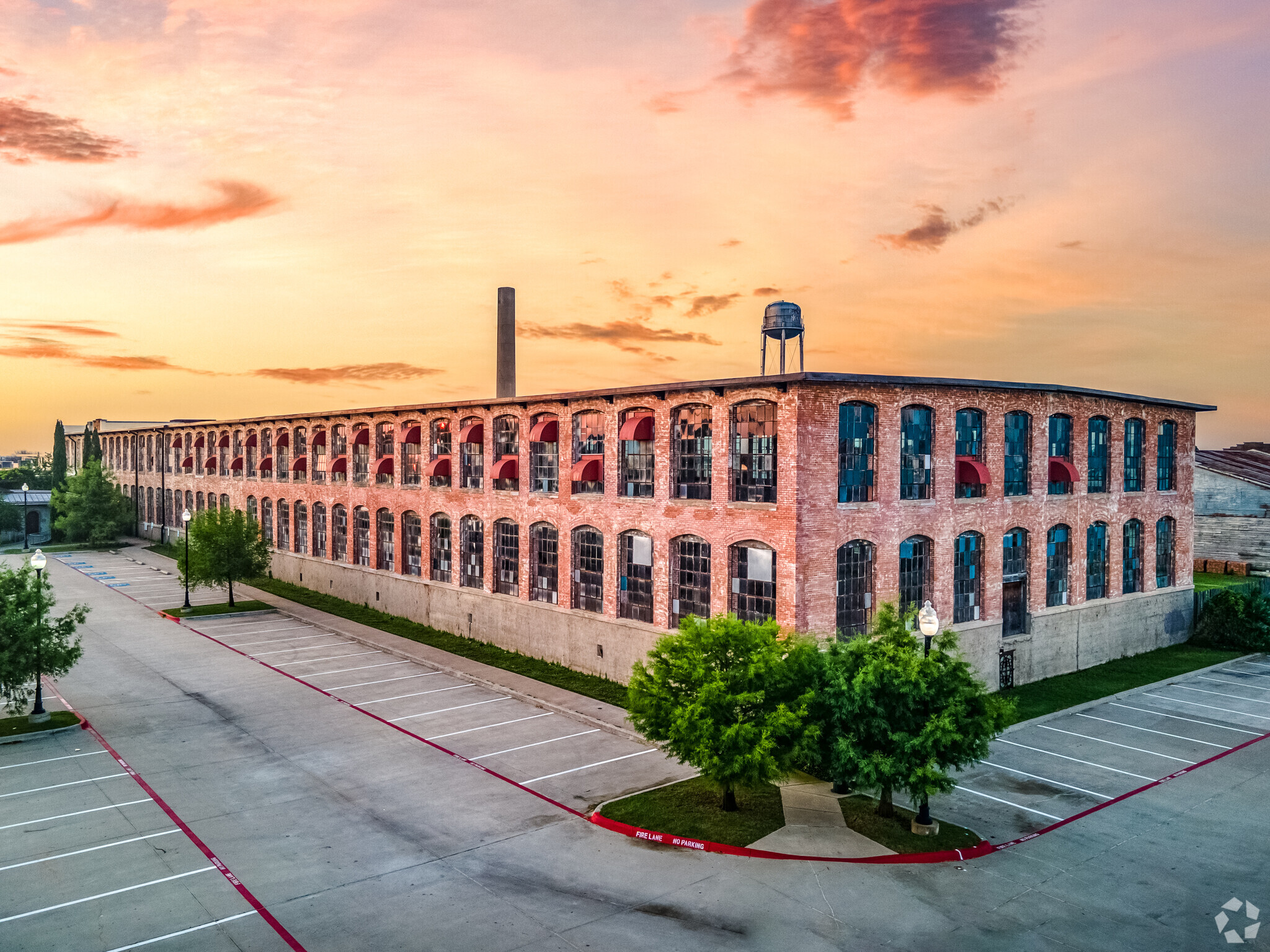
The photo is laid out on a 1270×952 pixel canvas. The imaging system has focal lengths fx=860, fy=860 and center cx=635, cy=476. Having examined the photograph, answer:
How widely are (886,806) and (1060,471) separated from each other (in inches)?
744

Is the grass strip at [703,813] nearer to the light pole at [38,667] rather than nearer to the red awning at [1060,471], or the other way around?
the light pole at [38,667]

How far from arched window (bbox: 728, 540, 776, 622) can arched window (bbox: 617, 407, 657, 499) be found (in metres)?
4.69

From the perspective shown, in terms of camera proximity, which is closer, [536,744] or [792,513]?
[536,744]

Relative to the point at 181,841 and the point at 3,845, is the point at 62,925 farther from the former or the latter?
the point at 3,845

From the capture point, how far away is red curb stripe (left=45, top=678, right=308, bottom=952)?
48.8ft

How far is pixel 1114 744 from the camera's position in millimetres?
25828

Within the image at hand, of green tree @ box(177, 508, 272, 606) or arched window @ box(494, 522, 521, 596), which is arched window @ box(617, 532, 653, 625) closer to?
arched window @ box(494, 522, 521, 596)

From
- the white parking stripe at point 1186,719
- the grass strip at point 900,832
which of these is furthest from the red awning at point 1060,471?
the grass strip at point 900,832

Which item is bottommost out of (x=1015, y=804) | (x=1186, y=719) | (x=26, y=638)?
(x=1186, y=719)

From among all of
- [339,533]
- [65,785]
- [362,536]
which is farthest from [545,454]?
[339,533]

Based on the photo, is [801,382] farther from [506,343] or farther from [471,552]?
[506,343]

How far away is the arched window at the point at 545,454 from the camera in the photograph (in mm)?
35156

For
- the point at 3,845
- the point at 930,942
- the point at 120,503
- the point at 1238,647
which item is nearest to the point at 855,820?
the point at 930,942

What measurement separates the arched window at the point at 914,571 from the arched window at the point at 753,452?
5.14 meters
